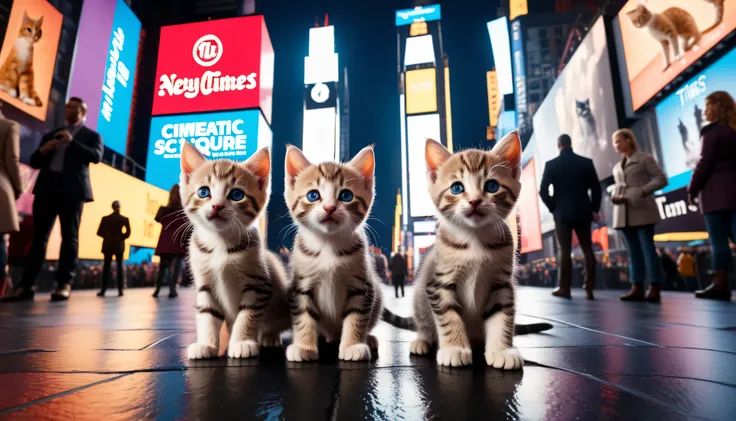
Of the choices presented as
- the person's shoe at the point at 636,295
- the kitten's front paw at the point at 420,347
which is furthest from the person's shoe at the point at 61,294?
the person's shoe at the point at 636,295

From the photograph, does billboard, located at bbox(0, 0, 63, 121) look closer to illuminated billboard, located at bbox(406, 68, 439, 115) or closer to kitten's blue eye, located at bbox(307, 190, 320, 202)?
kitten's blue eye, located at bbox(307, 190, 320, 202)

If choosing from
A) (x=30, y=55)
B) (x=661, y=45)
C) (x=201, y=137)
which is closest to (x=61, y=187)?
(x=30, y=55)

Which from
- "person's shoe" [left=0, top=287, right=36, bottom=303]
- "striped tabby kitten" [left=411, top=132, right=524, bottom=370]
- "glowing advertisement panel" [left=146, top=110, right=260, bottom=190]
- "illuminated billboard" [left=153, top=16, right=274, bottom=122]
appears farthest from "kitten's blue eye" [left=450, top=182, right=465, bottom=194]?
"illuminated billboard" [left=153, top=16, right=274, bottom=122]

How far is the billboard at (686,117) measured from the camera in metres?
5.11

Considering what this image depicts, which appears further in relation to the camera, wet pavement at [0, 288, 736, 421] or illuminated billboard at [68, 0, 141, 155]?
illuminated billboard at [68, 0, 141, 155]

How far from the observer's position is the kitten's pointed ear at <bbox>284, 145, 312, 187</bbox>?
128cm

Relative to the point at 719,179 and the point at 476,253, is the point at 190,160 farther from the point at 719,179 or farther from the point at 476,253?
the point at 719,179

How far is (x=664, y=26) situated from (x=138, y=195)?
9.57 metres

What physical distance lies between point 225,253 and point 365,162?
553 mm

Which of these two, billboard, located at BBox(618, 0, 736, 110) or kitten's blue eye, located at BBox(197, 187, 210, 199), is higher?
billboard, located at BBox(618, 0, 736, 110)

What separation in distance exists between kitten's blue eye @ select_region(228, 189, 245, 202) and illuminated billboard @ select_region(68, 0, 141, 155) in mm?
8807

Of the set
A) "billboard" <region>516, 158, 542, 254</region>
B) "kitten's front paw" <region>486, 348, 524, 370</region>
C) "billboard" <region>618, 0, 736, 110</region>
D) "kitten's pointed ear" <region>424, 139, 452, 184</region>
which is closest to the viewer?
"kitten's front paw" <region>486, 348, 524, 370</region>

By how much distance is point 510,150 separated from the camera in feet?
3.98

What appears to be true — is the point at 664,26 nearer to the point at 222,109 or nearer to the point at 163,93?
the point at 222,109
